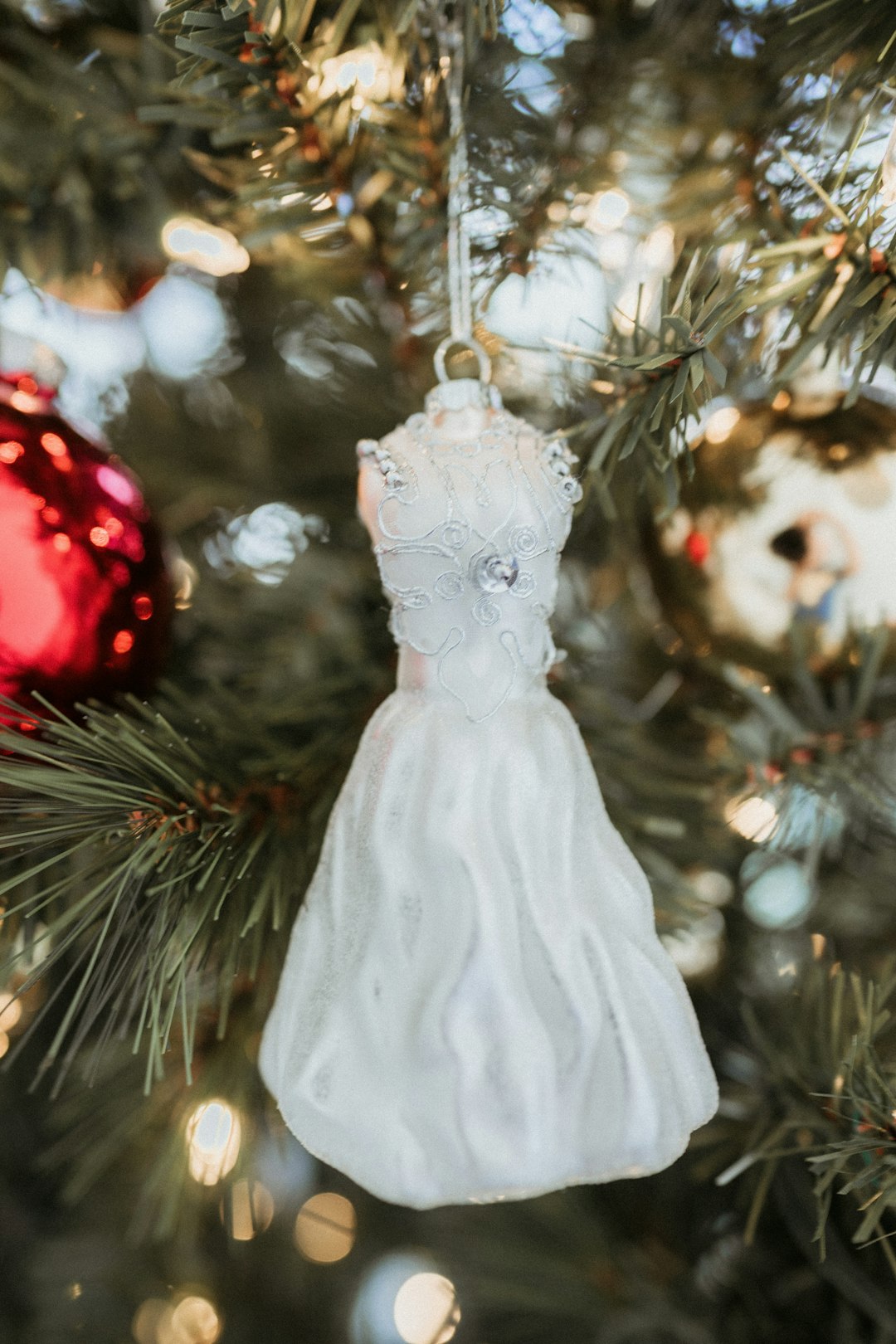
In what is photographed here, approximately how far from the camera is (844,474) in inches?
18.1

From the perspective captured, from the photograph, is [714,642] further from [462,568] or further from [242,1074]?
[242,1074]

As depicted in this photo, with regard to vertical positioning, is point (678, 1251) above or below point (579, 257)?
below

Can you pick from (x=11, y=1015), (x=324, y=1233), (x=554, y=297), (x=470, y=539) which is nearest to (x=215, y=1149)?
(x=11, y=1015)

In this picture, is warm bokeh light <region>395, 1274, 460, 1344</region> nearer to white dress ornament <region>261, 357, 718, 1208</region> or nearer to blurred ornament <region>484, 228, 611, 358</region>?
white dress ornament <region>261, 357, 718, 1208</region>

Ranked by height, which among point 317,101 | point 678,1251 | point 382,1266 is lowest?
point 382,1266

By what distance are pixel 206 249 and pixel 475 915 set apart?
1.50 feet

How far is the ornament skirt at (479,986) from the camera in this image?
0.35 metres

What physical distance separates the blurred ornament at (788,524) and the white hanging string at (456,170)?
0.48 feet

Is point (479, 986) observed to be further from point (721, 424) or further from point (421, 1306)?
point (421, 1306)

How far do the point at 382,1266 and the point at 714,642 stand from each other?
22.4 inches

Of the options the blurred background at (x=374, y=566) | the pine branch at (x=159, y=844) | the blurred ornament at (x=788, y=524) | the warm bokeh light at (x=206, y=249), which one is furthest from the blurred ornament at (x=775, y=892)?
the warm bokeh light at (x=206, y=249)

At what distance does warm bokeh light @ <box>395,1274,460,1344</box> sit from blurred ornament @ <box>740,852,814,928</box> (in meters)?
0.42

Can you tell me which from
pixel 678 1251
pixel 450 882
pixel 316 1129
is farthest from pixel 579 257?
pixel 678 1251

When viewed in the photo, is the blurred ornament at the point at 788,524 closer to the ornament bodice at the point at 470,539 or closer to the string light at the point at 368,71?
the ornament bodice at the point at 470,539
